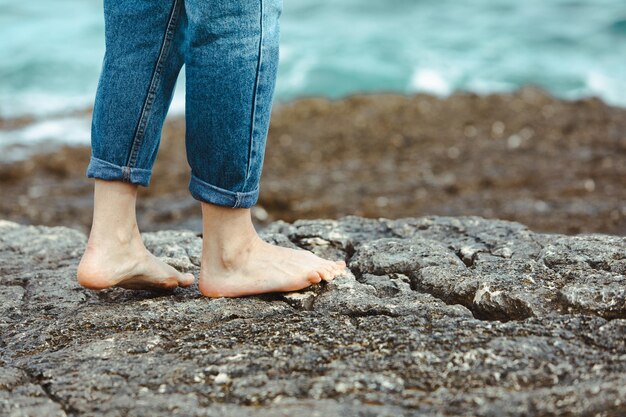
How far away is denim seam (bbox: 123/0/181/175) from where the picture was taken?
1.97 metres

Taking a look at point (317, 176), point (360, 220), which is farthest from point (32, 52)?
point (360, 220)

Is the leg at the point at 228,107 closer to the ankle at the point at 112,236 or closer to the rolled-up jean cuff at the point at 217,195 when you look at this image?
the rolled-up jean cuff at the point at 217,195

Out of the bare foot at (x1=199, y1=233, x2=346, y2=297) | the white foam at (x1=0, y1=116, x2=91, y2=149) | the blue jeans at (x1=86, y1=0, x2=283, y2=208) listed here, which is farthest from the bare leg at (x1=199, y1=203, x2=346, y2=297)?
the white foam at (x1=0, y1=116, x2=91, y2=149)

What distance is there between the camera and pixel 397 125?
7.85 metres

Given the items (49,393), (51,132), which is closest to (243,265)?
(49,393)

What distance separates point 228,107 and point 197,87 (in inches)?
3.7

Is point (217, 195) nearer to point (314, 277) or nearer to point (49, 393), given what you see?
point (314, 277)

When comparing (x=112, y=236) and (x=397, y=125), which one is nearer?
(x=112, y=236)

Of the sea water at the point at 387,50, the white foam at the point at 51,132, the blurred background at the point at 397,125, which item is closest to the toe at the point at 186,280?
the blurred background at the point at 397,125

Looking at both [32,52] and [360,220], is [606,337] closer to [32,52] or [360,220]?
[360,220]

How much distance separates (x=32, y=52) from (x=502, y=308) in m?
13.7

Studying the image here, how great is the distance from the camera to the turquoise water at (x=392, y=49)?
1162 centimetres

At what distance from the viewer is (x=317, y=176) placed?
645 centimetres

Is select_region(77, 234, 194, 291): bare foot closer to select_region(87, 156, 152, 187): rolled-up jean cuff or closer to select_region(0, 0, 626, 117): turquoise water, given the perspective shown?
select_region(87, 156, 152, 187): rolled-up jean cuff
